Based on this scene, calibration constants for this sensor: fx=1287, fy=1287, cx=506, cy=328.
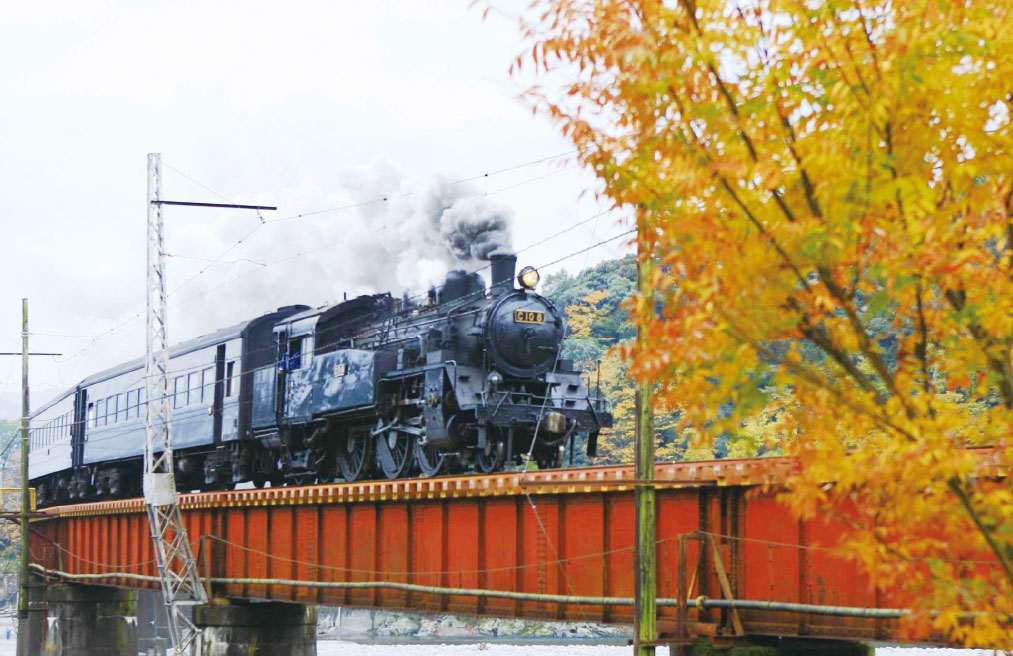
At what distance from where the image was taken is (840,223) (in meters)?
6.67

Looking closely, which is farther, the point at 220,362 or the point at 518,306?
the point at 220,362

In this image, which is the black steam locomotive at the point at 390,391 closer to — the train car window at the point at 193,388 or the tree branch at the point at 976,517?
the train car window at the point at 193,388

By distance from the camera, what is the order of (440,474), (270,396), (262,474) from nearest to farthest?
1. (440,474)
2. (270,396)
3. (262,474)

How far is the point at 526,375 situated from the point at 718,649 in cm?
Answer: 1147

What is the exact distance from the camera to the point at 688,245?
7.10 m

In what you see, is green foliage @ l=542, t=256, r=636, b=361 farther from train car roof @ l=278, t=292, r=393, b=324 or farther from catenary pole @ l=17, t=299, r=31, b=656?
train car roof @ l=278, t=292, r=393, b=324

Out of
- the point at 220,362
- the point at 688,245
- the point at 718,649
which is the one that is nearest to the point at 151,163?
the point at 220,362

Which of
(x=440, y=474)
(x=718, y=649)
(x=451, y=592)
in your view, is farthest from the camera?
(x=440, y=474)

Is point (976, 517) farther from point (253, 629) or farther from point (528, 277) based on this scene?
→ point (253, 629)

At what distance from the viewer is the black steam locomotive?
2464cm

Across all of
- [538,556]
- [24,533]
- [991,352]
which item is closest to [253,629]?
[538,556]

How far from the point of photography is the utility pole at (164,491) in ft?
89.8

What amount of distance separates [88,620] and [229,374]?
15.9 metres

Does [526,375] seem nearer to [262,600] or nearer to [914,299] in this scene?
[262,600]
